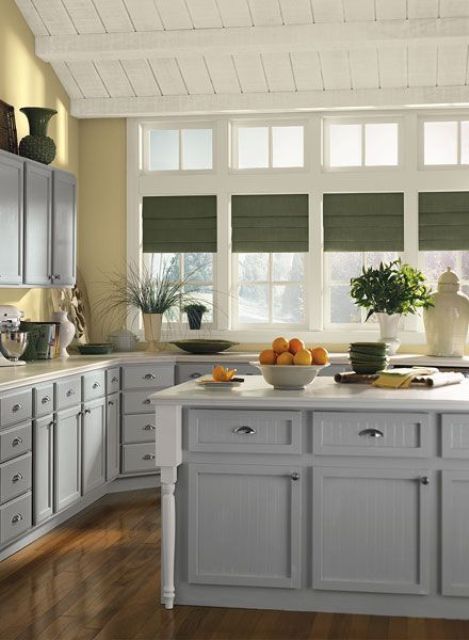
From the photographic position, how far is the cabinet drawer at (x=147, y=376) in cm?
658

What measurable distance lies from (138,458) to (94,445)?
26.0 inches

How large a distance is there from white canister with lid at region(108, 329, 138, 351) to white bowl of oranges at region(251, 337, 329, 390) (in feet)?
10.2

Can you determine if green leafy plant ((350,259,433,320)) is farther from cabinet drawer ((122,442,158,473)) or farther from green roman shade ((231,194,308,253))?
cabinet drawer ((122,442,158,473))

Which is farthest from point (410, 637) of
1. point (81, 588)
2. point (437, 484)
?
point (81, 588)

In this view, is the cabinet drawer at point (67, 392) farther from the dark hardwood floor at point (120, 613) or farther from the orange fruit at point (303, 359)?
the orange fruit at point (303, 359)

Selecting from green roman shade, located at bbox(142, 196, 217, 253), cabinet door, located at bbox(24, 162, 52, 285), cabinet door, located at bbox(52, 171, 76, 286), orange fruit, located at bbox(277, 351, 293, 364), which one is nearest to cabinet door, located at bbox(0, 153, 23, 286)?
cabinet door, located at bbox(24, 162, 52, 285)

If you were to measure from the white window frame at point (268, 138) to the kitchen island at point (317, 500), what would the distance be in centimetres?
350

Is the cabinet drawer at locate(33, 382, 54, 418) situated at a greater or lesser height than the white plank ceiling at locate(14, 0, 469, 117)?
lesser

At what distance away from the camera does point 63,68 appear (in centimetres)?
714

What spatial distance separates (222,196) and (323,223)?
0.82 m

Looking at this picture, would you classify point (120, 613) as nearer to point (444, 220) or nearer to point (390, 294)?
point (390, 294)

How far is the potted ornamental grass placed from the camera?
6.67 metres

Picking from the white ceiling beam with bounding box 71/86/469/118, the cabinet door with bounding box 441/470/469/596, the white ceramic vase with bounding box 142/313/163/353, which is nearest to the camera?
the cabinet door with bounding box 441/470/469/596

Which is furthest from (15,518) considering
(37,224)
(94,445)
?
(37,224)
